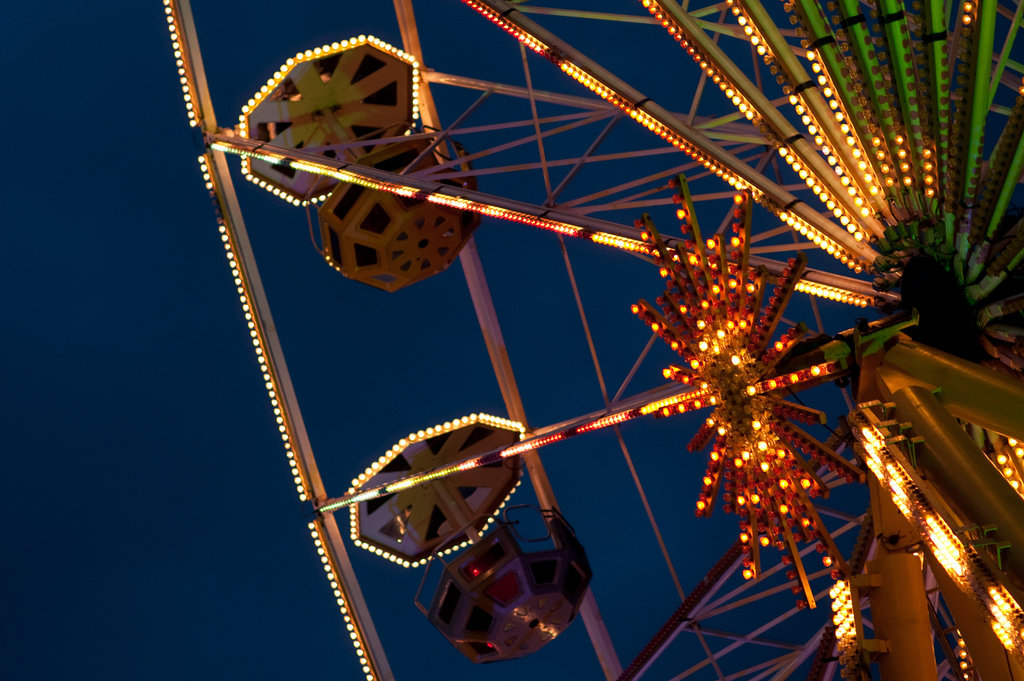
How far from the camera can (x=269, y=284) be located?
2852 cm

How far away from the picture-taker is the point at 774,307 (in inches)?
396

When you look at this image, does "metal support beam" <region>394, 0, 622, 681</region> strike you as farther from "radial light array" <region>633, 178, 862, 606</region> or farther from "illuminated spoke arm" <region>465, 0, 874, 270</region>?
"radial light array" <region>633, 178, 862, 606</region>

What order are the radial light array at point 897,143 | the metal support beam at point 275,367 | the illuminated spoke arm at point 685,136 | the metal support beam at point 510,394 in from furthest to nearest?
the metal support beam at point 510,394, the metal support beam at point 275,367, the illuminated spoke arm at point 685,136, the radial light array at point 897,143

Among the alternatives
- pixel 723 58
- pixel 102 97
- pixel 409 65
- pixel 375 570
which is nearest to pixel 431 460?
pixel 409 65

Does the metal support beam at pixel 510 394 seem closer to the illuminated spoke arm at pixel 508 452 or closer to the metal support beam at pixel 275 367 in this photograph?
the illuminated spoke arm at pixel 508 452

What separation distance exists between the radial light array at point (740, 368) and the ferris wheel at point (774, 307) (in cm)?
2

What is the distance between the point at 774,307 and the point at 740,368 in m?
0.61

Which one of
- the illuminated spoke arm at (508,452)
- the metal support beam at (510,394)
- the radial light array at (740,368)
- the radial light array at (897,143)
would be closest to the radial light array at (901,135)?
the radial light array at (897,143)

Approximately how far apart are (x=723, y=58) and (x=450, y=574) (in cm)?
678

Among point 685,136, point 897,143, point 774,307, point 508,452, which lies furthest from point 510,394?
point 897,143

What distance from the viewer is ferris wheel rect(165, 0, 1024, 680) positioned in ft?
29.0

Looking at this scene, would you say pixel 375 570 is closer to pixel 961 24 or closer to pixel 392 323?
pixel 392 323

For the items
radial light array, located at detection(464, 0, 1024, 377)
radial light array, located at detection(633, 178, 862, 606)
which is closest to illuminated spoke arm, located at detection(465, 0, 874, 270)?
radial light array, located at detection(464, 0, 1024, 377)

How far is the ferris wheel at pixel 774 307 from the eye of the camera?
883cm
